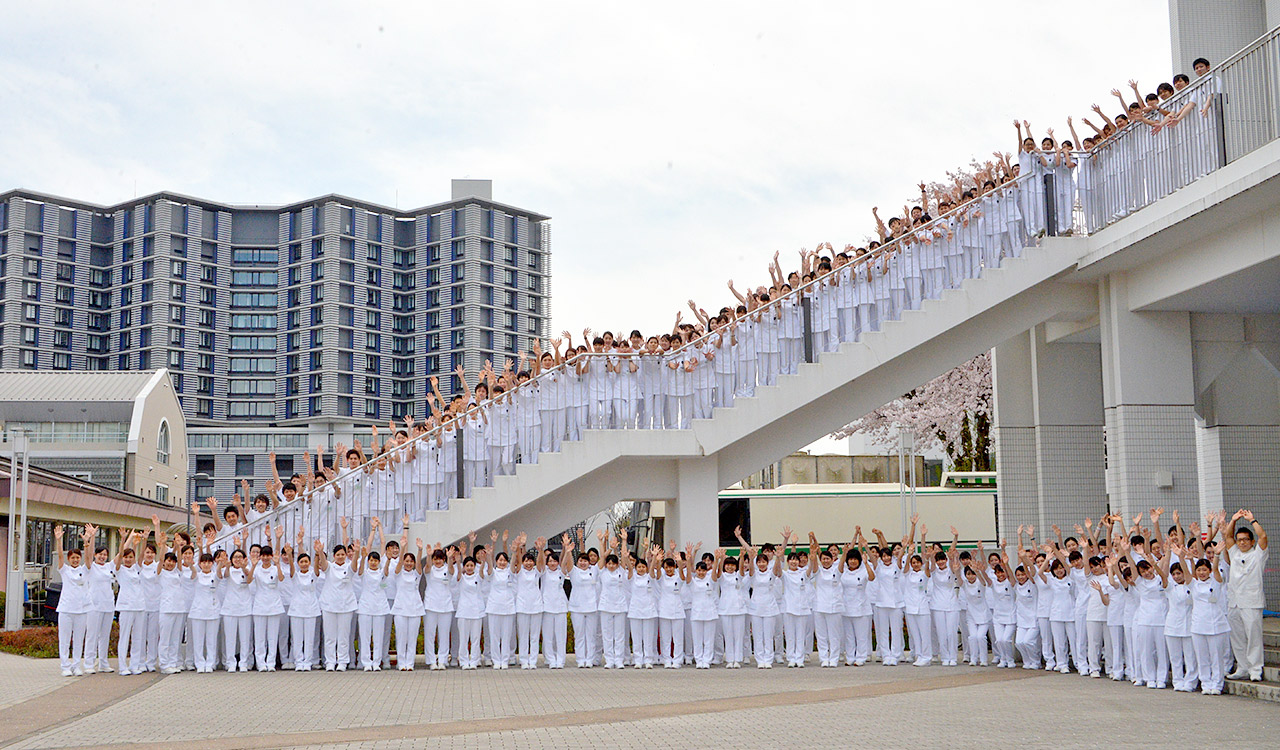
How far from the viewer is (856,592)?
15258 millimetres

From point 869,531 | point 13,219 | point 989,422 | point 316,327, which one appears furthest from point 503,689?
point 13,219

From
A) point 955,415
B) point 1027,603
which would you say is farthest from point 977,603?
point 955,415

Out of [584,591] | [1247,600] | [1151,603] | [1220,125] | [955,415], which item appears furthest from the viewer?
[955,415]

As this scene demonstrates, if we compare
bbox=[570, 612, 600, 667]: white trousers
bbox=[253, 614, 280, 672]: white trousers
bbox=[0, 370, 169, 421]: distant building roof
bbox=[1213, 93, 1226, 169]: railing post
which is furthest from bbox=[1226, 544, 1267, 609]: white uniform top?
bbox=[0, 370, 169, 421]: distant building roof

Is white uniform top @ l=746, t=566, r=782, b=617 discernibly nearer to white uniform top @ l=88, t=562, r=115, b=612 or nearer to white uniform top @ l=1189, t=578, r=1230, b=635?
white uniform top @ l=1189, t=578, r=1230, b=635

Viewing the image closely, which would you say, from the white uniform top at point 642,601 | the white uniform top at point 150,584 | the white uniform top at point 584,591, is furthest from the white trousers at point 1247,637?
the white uniform top at point 150,584

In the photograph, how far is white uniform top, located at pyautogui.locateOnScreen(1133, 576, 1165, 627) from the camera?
40.7 ft

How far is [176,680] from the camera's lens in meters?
13.4

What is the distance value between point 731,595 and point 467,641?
10.7 ft

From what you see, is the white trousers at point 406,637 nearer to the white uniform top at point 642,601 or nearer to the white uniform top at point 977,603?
the white uniform top at point 642,601

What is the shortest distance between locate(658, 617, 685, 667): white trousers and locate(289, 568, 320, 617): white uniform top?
418 cm

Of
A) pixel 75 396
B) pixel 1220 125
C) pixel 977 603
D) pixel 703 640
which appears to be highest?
pixel 75 396

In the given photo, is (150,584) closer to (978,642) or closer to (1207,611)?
(978,642)

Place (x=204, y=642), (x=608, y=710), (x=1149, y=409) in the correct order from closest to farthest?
1. (x=608, y=710)
2. (x=204, y=642)
3. (x=1149, y=409)
